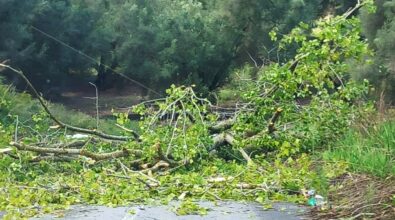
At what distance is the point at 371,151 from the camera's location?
676 centimetres

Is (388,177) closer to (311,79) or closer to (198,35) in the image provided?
(311,79)

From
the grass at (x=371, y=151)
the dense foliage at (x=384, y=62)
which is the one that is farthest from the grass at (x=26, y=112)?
the grass at (x=371, y=151)

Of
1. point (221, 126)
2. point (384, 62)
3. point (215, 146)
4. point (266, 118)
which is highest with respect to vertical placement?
point (266, 118)

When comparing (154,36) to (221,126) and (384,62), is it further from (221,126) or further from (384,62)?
(221,126)

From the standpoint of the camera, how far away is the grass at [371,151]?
20.7ft

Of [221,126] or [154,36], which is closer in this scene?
[221,126]

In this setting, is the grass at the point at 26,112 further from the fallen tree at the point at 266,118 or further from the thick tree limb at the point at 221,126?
the fallen tree at the point at 266,118

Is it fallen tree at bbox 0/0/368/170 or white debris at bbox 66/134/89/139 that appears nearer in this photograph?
fallen tree at bbox 0/0/368/170

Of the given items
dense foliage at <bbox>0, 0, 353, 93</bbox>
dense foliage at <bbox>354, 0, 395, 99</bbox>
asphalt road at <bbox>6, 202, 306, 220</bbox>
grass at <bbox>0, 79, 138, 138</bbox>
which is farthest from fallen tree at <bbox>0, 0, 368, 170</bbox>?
dense foliage at <bbox>0, 0, 353, 93</bbox>

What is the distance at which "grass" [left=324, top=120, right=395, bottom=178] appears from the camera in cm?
630

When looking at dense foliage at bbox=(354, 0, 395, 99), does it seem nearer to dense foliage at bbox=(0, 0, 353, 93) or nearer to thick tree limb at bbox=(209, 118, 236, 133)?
dense foliage at bbox=(0, 0, 353, 93)

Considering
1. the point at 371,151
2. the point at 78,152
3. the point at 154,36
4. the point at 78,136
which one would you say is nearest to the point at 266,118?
the point at 78,136

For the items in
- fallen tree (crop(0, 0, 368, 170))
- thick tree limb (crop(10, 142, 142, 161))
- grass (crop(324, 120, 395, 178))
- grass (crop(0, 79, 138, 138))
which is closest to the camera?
grass (crop(324, 120, 395, 178))

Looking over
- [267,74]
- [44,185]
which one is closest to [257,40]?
[267,74]
